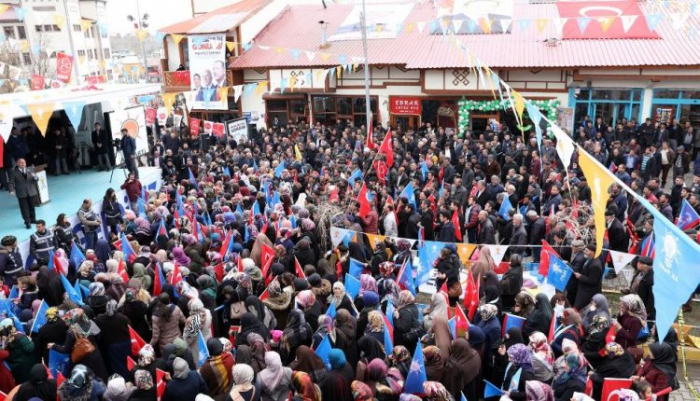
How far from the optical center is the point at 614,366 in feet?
17.7

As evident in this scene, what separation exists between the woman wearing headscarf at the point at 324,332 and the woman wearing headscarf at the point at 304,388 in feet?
2.35

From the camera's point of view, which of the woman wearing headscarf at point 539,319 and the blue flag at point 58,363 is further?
the woman wearing headscarf at point 539,319

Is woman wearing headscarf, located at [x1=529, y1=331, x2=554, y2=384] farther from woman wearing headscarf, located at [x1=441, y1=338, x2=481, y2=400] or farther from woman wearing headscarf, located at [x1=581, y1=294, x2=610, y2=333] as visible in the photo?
woman wearing headscarf, located at [x1=581, y1=294, x2=610, y2=333]

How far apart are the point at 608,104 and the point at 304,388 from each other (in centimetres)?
1839

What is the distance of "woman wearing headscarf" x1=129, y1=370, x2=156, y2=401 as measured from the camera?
510 centimetres

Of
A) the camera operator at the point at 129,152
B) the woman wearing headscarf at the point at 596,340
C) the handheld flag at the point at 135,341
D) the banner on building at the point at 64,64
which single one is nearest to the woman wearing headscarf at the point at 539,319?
the woman wearing headscarf at the point at 596,340

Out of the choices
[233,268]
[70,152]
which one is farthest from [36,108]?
[233,268]

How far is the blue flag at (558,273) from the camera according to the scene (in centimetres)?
796

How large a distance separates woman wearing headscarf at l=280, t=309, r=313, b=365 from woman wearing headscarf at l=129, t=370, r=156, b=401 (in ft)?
4.72

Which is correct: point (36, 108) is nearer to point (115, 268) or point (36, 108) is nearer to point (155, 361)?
point (115, 268)

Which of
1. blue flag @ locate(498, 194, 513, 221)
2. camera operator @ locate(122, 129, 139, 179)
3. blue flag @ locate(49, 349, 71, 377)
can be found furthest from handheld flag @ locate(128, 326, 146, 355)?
camera operator @ locate(122, 129, 139, 179)

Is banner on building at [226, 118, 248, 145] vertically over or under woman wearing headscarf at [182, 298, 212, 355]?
over

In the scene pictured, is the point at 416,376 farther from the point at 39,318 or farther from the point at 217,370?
the point at 39,318

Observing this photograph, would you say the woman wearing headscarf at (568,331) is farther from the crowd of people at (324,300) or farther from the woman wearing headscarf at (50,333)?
the woman wearing headscarf at (50,333)
